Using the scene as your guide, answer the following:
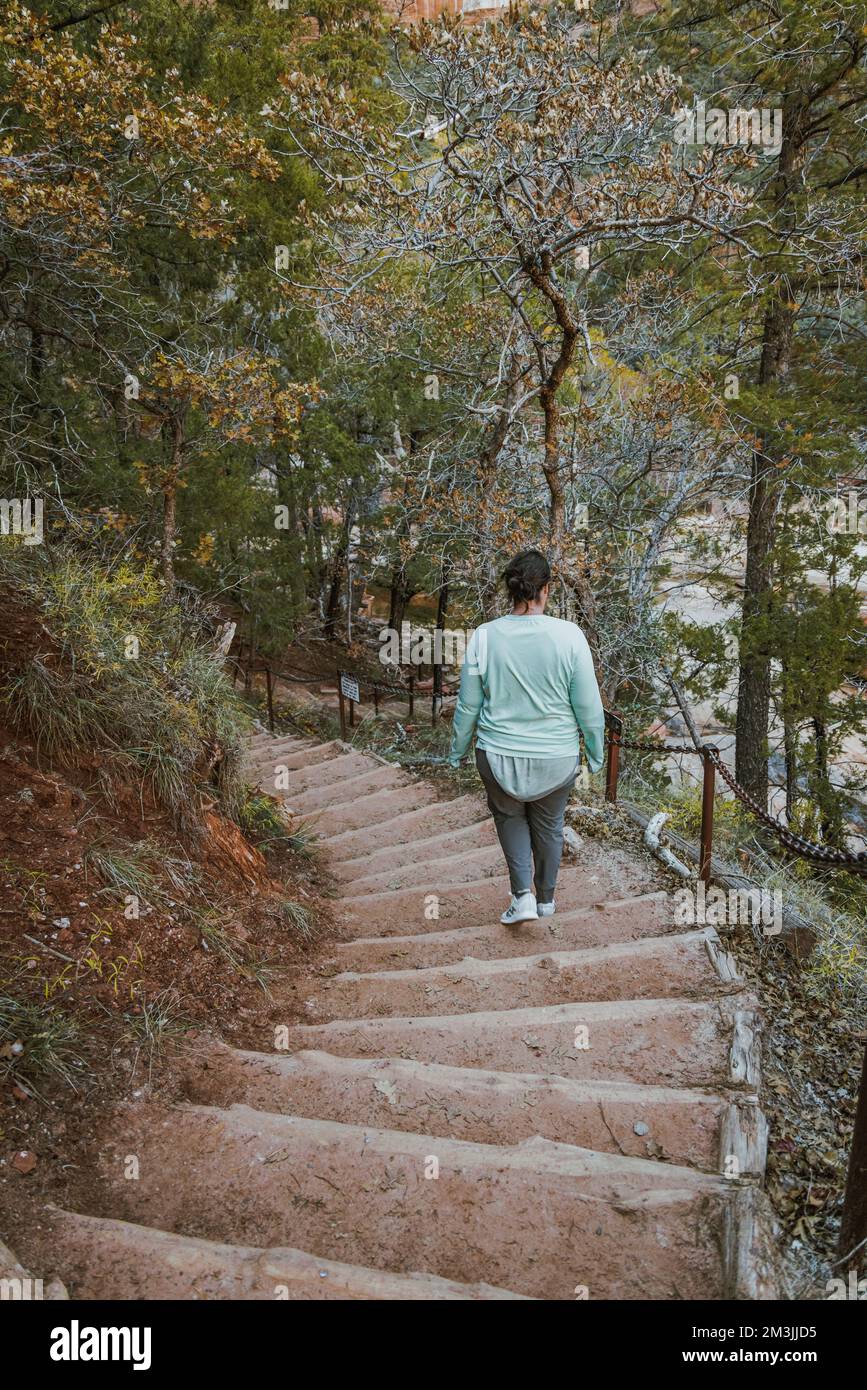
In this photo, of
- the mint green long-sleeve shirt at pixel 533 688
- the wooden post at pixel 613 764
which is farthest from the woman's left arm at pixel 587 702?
the wooden post at pixel 613 764

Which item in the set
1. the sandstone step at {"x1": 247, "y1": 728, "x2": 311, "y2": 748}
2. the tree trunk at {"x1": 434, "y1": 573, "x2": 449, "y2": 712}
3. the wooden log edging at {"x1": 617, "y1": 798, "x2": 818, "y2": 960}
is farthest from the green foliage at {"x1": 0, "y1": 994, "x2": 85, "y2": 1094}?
the tree trunk at {"x1": 434, "y1": 573, "x2": 449, "y2": 712}

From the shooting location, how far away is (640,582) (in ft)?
34.9

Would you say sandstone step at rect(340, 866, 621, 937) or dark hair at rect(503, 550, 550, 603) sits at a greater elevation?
dark hair at rect(503, 550, 550, 603)

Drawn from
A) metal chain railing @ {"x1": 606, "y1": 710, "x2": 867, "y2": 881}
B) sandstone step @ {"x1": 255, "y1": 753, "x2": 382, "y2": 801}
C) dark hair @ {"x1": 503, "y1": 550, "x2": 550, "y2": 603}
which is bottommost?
sandstone step @ {"x1": 255, "y1": 753, "x2": 382, "y2": 801}

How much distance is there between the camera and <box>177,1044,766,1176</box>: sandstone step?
2.42 metres

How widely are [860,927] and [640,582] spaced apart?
6664 mm

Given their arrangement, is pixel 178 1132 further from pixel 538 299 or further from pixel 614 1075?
pixel 538 299

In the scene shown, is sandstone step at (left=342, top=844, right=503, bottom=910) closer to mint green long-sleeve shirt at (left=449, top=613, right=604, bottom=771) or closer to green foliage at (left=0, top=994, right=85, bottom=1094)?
mint green long-sleeve shirt at (left=449, top=613, right=604, bottom=771)

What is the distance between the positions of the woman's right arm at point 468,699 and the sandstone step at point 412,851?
79.7 inches

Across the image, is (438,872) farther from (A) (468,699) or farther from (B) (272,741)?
(B) (272,741)

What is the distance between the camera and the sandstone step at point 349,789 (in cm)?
698

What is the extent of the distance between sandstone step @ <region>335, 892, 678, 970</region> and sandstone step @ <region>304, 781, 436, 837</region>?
2134 millimetres

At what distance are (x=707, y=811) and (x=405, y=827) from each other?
2.64 metres

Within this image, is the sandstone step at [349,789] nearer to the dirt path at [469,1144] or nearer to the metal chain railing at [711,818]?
the metal chain railing at [711,818]
